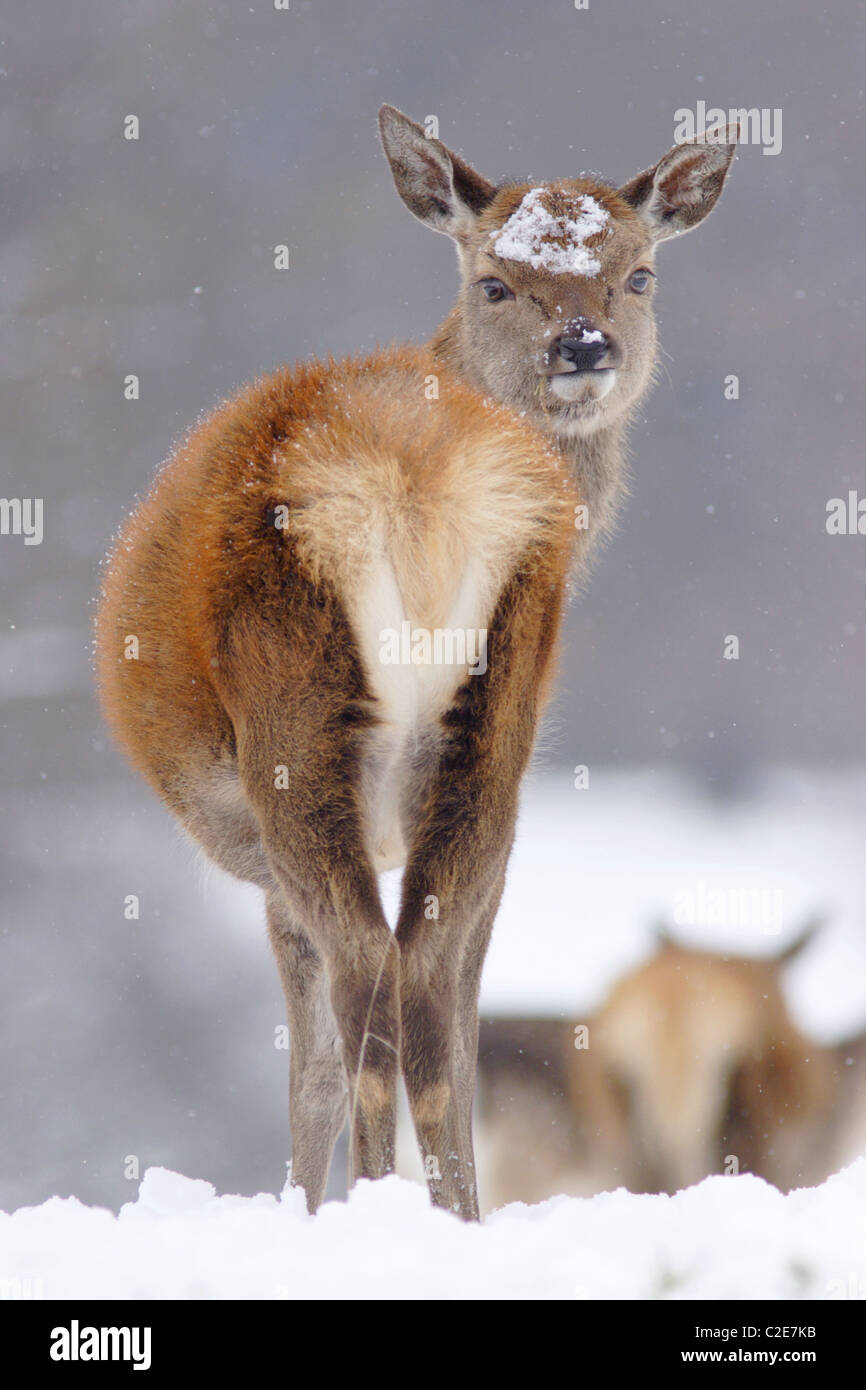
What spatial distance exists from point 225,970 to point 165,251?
3.08 m

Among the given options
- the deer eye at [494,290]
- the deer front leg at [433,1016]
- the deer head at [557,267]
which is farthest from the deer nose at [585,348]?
the deer front leg at [433,1016]

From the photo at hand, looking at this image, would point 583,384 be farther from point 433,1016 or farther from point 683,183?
point 433,1016

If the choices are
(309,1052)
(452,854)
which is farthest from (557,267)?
(309,1052)

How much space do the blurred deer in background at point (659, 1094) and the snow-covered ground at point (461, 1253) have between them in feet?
5.52

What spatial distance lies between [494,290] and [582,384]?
46cm

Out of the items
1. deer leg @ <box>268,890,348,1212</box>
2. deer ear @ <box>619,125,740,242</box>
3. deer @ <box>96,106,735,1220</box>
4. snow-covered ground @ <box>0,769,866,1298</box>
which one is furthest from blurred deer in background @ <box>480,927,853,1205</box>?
deer ear @ <box>619,125,740,242</box>

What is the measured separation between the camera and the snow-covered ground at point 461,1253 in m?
2.44

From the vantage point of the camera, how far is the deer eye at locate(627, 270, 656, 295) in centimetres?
440

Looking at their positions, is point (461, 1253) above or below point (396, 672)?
below

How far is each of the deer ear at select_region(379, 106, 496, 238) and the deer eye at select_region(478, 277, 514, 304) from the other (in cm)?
32

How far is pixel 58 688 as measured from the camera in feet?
21.0

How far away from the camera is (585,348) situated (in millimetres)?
4035

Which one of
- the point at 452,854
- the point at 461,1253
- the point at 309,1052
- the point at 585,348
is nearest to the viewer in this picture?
the point at 461,1253

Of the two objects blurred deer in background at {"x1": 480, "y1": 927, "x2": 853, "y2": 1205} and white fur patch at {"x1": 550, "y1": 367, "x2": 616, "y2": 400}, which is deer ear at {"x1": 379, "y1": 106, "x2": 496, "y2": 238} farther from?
blurred deer in background at {"x1": 480, "y1": 927, "x2": 853, "y2": 1205}
